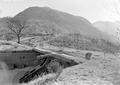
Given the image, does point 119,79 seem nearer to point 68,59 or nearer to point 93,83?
point 93,83

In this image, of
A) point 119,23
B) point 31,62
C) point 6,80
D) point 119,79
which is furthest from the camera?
point 31,62

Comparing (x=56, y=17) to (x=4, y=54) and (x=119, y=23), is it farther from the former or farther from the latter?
(x=119, y=23)

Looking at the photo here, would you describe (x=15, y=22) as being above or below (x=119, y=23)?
above

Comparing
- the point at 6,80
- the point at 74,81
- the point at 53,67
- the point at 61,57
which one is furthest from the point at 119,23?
the point at 6,80

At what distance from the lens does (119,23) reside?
3.55m

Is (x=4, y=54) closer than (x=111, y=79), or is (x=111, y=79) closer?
(x=111, y=79)

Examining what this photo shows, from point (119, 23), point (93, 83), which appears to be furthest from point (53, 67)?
point (119, 23)

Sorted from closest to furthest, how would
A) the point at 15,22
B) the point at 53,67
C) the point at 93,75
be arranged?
the point at 93,75, the point at 53,67, the point at 15,22

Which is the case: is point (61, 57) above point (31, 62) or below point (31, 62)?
above

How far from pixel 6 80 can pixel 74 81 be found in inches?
305

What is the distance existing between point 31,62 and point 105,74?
900 cm

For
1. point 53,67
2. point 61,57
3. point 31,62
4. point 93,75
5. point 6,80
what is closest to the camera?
point 93,75

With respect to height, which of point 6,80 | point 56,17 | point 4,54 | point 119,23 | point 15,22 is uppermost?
point 56,17

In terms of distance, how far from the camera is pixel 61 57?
7480mm
